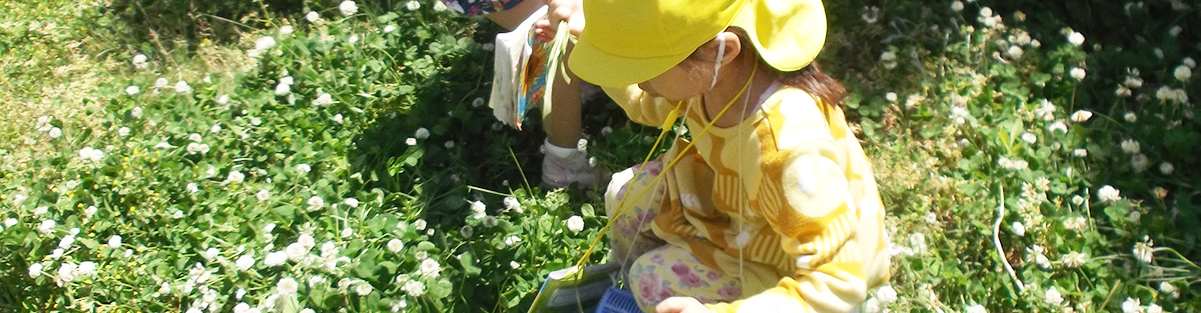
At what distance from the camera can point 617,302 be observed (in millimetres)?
2121

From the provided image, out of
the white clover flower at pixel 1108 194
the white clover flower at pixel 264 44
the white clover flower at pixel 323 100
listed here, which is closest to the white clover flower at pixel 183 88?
the white clover flower at pixel 264 44

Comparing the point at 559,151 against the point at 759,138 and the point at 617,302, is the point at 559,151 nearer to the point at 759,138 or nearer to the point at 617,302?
the point at 617,302

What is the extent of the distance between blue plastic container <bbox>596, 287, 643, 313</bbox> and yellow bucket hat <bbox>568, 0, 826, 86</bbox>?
0.58 m

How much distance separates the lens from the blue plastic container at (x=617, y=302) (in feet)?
6.89

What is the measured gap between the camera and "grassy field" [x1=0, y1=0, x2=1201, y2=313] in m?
2.37

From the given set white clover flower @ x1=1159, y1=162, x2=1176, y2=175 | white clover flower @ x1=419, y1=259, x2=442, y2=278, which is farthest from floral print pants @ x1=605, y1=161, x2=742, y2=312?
white clover flower @ x1=1159, y1=162, x2=1176, y2=175

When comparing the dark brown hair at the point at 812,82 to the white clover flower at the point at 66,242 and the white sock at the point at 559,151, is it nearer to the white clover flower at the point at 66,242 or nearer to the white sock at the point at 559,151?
the white sock at the point at 559,151

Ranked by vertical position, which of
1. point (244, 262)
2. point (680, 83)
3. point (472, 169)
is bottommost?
point (472, 169)

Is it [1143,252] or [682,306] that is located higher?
[682,306]

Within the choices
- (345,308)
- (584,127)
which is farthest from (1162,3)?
(345,308)

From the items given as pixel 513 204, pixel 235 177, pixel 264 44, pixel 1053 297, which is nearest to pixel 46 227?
pixel 235 177

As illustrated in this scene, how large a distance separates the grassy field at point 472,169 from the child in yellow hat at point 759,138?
0.34 metres

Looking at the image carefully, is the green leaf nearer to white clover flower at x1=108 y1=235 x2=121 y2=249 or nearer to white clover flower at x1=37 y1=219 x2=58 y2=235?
white clover flower at x1=108 y1=235 x2=121 y2=249

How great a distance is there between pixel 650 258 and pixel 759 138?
1.51ft
